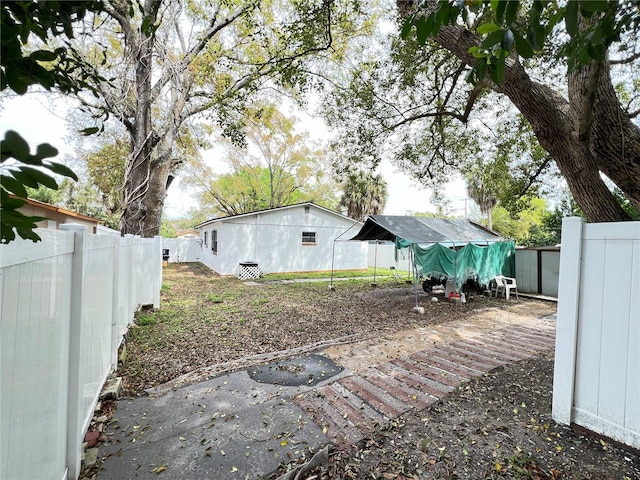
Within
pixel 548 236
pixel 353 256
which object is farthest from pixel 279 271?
pixel 548 236

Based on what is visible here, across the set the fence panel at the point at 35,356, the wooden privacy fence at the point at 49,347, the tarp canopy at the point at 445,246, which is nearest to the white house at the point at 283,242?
the tarp canopy at the point at 445,246

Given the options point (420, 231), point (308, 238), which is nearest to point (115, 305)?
point (420, 231)

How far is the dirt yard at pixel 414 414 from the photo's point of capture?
2219 millimetres

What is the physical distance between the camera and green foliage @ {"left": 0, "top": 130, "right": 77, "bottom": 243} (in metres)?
0.64

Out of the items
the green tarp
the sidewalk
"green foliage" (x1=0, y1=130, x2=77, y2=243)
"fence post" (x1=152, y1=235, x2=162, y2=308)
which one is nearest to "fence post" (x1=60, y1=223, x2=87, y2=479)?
the sidewalk

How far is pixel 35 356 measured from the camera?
1438 millimetres

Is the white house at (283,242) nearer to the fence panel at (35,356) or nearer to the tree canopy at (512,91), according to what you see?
the tree canopy at (512,91)

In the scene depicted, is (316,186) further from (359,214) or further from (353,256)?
(353,256)

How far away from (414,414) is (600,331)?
166 centimetres

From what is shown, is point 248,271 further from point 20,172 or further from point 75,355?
point 20,172

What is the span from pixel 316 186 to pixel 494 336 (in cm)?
2338

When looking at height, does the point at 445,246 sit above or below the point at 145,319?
above

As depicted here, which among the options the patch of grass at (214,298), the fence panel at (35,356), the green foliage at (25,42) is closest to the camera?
the green foliage at (25,42)

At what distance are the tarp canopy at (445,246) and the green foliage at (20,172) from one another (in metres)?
7.74
